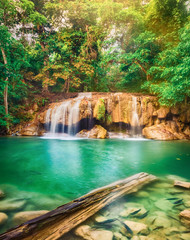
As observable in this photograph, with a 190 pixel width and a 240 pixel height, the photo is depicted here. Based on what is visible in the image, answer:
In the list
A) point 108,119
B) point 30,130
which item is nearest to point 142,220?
point 108,119

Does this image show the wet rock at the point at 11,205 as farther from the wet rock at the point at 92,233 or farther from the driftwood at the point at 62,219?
the wet rock at the point at 92,233

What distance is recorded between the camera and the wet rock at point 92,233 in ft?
4.90

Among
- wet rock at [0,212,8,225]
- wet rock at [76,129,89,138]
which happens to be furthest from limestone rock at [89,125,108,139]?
wet rock at [0,212,8,225]

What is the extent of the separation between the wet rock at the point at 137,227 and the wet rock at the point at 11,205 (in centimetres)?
167

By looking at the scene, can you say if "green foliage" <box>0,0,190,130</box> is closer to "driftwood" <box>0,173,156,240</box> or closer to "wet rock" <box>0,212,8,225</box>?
"driftwood" <box>0,173,156,240</box>

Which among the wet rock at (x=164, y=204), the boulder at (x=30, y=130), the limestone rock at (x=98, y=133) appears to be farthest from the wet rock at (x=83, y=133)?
the wet rock at (x=164, y=204)

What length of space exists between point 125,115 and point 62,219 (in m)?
10.9

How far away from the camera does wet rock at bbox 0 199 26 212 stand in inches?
82.4

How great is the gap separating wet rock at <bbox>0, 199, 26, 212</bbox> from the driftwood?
2.88 feet

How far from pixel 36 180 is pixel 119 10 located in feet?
63.0

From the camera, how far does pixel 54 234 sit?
1.41 meters

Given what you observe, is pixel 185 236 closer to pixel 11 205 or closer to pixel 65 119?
pixel 11 205

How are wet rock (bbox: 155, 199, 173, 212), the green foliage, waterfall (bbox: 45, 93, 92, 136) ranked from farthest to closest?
the green foliage
waterfall (bbox: 45, 93, 92, 136)
wet rock (bbox: 155, 199, 173, 212)

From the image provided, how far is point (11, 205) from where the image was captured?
2189 millimetres
